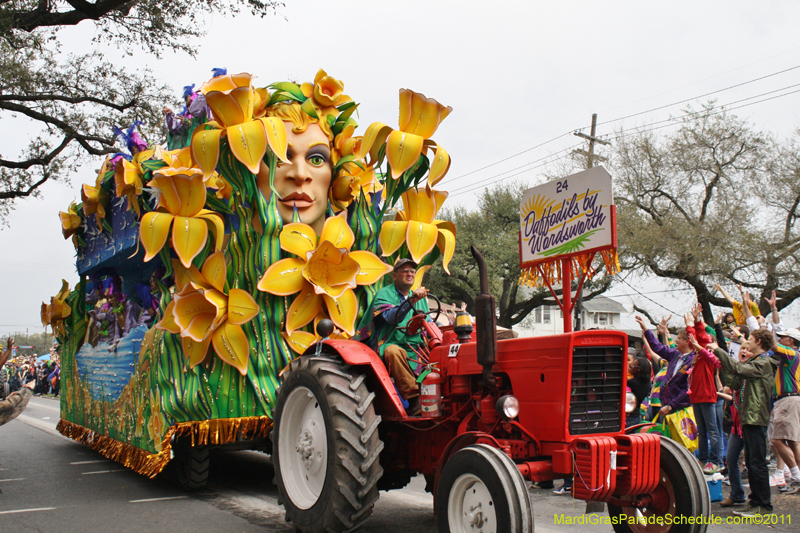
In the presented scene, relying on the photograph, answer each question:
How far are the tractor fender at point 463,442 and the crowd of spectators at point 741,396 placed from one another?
2.91 m

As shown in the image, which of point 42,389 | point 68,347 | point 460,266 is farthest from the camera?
point 42,389

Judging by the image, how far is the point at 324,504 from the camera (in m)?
4.35

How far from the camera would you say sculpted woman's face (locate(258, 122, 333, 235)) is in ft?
21.5

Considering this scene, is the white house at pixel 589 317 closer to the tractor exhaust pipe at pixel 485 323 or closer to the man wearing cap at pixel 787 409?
the man wearing cap at pixel 787 409

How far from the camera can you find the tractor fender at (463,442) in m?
3.79

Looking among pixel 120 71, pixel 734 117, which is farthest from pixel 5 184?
pixel 734 117

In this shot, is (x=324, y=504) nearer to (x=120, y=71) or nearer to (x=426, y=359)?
(x=426, y=359)

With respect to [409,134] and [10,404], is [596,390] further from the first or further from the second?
[10,404]

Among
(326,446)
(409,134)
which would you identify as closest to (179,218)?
(409,134)

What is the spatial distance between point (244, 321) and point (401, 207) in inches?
84.2

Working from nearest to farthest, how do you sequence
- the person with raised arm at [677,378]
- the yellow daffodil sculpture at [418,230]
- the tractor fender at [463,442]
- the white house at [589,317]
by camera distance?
the tractor fender at [463,442] → the yellow daffodil sculpture at [418,230] → the person with raised arm at [677,378] → the white house at [589,317]

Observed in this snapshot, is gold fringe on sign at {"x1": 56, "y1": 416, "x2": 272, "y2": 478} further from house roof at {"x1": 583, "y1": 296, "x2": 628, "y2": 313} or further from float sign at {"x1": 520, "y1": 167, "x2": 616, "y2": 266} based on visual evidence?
house roof at {"x1": 583, "y1": 296, "x2": 628, "y2": 313}

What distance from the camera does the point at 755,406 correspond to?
5.96 m

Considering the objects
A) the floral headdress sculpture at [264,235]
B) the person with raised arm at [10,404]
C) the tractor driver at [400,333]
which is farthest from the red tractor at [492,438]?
the person with raised arm at [10,404]
